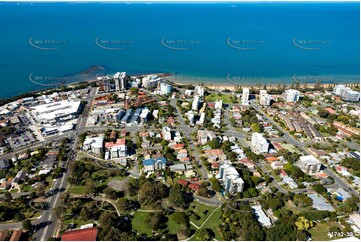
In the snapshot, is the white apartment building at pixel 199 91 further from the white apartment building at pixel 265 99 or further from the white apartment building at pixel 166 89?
the white apartment building at pixel 265 99

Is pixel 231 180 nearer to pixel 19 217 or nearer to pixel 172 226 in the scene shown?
pixel 172 226

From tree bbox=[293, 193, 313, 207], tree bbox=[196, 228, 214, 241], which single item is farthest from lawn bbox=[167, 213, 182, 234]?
tree bbox=[293, 193, 313, 207]

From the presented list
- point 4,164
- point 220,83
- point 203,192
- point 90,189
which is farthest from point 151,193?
point 220,83

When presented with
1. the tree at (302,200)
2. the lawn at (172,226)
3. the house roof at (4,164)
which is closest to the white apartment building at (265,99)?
the tree at (302,200)

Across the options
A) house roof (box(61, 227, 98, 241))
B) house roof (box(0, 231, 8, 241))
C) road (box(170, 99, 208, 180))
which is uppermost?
house roof (box(61, 227, 98, 241))

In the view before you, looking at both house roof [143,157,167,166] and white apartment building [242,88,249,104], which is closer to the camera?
house roof [143,157,167,166]

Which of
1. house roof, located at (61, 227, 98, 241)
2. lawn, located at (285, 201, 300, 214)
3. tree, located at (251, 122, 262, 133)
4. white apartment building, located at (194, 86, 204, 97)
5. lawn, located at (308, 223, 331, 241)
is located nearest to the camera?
house roof, located at (61, 227, 98, 241)

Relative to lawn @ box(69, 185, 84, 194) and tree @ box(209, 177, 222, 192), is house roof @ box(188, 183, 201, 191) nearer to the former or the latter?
tree @ box(209, 177, 222, 192)
